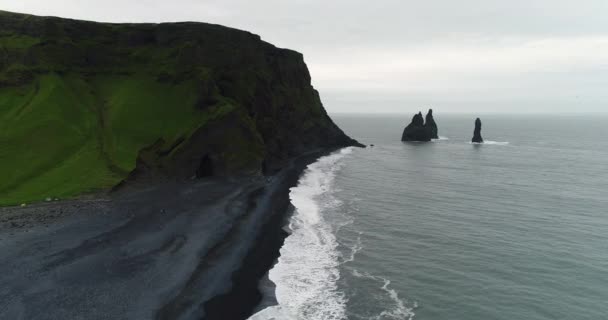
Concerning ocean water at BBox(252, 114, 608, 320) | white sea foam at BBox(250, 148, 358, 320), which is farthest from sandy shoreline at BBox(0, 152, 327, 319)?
ocean water at BBox(252, 114, 608, 320)

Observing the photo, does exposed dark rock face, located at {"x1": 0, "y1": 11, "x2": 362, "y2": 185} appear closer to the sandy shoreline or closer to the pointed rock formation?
the sandy shoreline

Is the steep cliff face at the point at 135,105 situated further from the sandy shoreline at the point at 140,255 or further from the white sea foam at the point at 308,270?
the white sea foam at the point at 308,270

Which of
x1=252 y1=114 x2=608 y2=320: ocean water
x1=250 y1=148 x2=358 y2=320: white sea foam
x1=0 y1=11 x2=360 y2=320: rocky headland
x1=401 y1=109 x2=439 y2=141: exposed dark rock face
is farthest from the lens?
x1=401 y1=109 x2=439 y2=141: exposed dark rock face

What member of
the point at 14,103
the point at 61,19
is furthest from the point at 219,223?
the point at 61,19

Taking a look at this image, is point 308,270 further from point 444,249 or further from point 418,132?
point 418,132

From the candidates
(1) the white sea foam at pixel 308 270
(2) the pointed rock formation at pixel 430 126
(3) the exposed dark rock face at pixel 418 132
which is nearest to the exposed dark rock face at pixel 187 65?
(1) the white sea foam at pixel 308 270

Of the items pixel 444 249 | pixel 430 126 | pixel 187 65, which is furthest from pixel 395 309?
pixel 430 126
